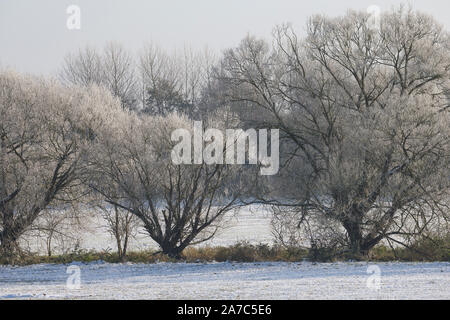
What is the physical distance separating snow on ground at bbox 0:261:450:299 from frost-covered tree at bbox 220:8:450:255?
213 cm

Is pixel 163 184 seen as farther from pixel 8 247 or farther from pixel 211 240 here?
pixel 8 247

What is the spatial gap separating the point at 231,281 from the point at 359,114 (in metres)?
8.62

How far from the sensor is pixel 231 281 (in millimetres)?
17766

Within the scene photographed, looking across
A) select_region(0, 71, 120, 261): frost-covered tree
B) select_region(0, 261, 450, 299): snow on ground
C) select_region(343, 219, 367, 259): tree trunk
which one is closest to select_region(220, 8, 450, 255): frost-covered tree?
select_region(343, 219, 367, 259): tree trunk

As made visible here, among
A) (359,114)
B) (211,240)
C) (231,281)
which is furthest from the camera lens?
(211,240)

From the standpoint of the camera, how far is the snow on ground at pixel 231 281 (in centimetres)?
1487

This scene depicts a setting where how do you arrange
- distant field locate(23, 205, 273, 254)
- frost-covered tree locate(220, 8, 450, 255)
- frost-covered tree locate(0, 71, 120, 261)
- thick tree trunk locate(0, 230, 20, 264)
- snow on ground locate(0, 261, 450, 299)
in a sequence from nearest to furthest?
snow on ground locate(0, 261, 450, 299), frost-covered tree locate(220, 8, 450, 255), thick tree trunk locate(0, 230, 20, 264), frost-covered tree locate(0, 71, 120, 261), distant field locate(23, 205, 273, 254)

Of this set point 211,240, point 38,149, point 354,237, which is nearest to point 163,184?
point 211,240

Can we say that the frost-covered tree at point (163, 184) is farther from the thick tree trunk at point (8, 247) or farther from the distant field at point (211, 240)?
the thick tree trunk at point (8, 247)

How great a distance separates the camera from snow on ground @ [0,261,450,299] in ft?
48.8

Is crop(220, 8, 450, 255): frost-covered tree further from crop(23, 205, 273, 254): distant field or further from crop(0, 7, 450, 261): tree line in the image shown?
crop(23, 205, 273, 254): distant field

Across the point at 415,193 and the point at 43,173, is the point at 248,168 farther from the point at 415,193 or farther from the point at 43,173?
the point at 43,173

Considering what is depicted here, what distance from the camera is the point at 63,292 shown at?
15.8m
